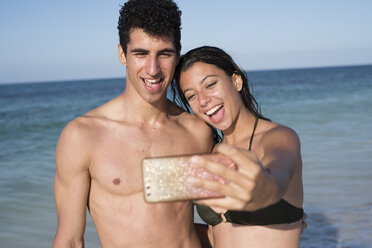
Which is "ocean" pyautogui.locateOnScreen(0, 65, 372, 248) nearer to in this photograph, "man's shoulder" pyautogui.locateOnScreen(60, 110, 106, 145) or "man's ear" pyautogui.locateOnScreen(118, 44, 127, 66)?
"man's shoulder" pyautogui.locateOnScreen(60, 110, 106, 145)

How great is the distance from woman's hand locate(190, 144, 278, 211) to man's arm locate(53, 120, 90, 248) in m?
1.33

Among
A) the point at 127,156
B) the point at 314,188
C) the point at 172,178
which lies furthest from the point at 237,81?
the point at 314,188

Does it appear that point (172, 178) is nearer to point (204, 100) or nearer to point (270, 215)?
point (270, 215)

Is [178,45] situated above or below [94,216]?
above

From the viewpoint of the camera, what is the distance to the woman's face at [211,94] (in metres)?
2.66

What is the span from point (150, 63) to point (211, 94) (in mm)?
467

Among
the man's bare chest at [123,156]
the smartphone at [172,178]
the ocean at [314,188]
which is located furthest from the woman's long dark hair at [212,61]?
the ocean at [314,188]

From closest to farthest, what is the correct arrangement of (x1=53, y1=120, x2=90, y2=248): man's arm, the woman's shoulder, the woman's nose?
the woman's shoulder < (x1=53, y1=120, x2=90, y2=248): man's arm < the woman's nose

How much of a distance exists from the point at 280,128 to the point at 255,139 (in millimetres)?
244

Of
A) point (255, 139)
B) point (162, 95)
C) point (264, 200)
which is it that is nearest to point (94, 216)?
point (162, 95)

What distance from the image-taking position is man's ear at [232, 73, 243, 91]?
286 centimetres

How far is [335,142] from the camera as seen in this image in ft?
29.8

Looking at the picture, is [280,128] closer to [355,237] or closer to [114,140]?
[114,140]

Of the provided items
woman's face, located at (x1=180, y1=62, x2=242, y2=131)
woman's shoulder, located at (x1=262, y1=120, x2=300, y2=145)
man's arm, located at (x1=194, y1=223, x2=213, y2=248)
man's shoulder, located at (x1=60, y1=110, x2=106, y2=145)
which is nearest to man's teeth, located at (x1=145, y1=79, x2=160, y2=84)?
woman's face, located at (x1=180, y1=62, x2=242, y2=131)
